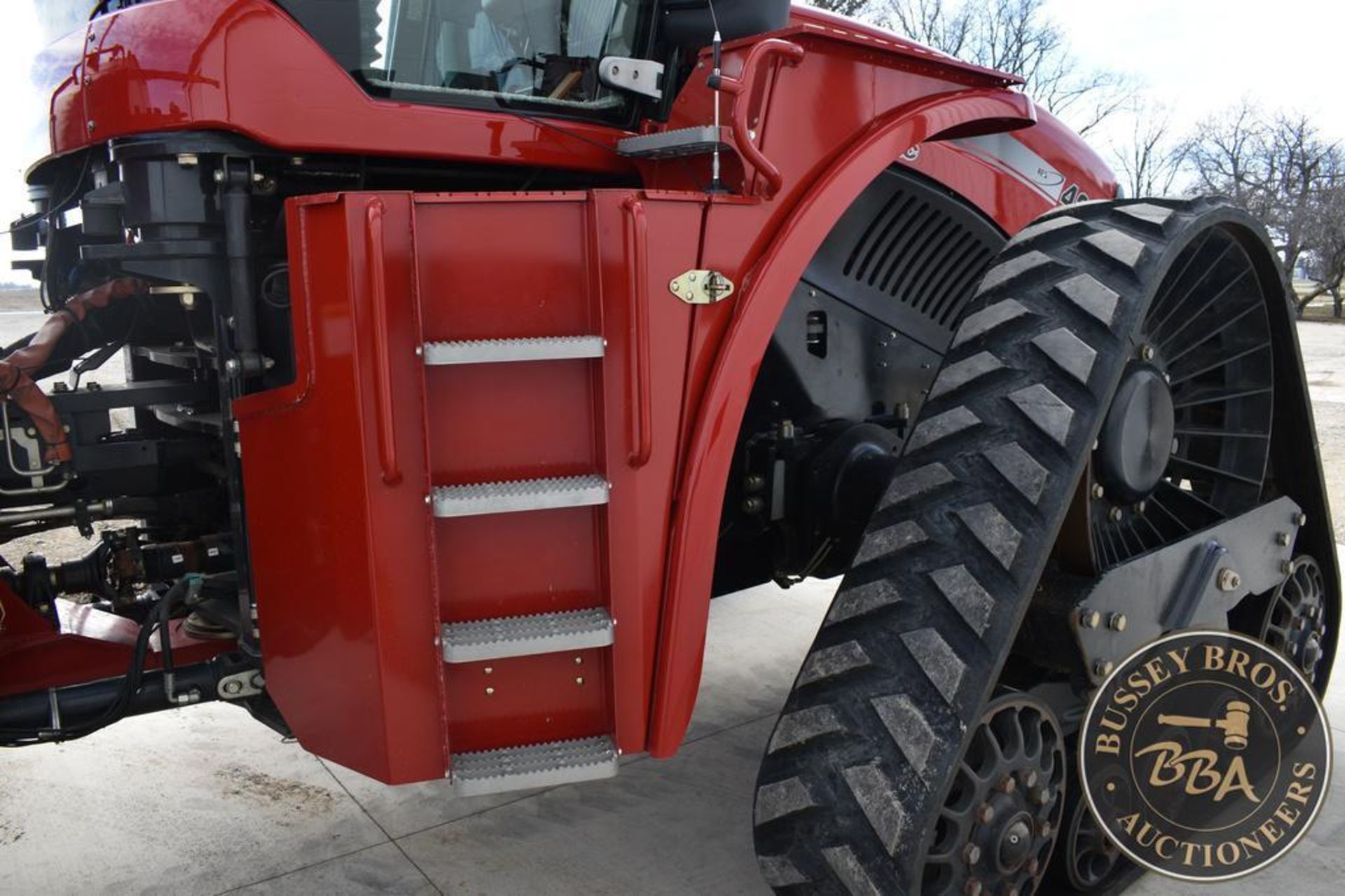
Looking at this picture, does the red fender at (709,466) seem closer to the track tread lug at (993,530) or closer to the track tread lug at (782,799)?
the track tread lug at (782,799)

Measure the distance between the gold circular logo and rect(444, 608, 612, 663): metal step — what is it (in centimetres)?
100

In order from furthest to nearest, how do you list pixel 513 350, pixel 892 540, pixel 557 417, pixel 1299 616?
1. pixel 1299 616
2. pixel 892 540
3. pixel 557 417
4. pixel 513 350

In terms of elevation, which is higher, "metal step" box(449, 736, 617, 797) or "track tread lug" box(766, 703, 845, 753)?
"track tread lug" box(766, 703, 845, 753)

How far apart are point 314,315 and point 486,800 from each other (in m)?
1.83

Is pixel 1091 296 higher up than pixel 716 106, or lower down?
lower down

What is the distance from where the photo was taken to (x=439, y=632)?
76.5 inches

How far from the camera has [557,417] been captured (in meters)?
1.98

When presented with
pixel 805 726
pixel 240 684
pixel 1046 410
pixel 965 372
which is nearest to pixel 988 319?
pixel 965 372

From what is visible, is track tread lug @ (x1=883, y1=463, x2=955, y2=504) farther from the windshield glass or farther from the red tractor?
the windshield glass

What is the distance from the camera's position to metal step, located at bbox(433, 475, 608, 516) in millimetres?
1880

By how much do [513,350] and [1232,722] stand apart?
1.72 m

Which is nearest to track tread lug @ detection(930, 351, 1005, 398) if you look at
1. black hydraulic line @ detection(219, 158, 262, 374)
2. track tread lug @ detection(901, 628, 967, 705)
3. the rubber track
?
the rubber track

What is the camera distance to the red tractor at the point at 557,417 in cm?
192

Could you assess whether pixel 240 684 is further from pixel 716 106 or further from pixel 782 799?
pixel 716 106
